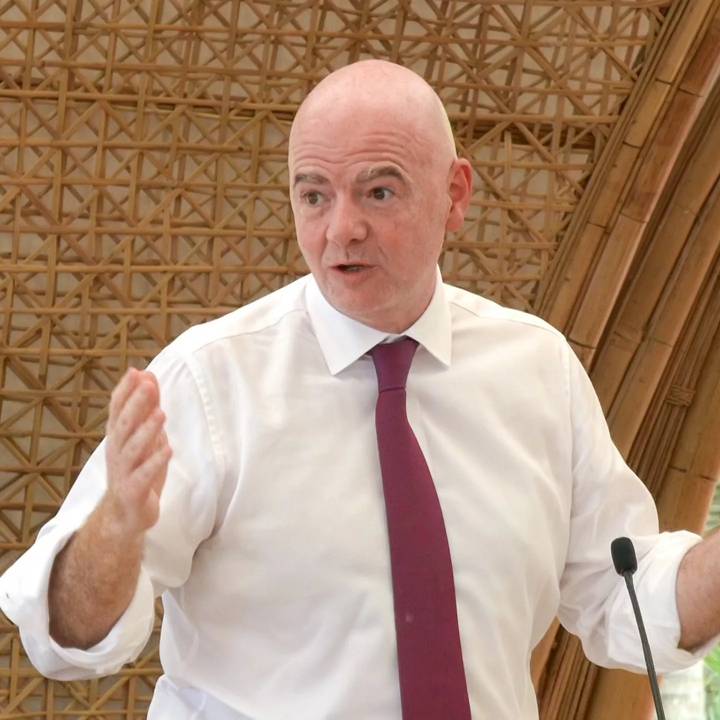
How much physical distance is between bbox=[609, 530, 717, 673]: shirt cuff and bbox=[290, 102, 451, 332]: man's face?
425 mm

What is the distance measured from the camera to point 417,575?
4.73 ft

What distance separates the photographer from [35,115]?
2.09 meters

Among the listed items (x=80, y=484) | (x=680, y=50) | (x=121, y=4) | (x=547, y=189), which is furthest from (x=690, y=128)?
(x=80, y=484)

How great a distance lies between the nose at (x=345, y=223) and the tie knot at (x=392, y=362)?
0.50 ft

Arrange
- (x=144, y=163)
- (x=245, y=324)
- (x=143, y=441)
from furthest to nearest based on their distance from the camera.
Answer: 1. (x=144, y=163)
2. (x=245, y=324)
3. (x=143, y=441)

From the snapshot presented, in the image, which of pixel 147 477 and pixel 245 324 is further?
pixel 245 324

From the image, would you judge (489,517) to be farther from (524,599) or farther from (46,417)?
(46,417)

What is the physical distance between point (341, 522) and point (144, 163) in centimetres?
92

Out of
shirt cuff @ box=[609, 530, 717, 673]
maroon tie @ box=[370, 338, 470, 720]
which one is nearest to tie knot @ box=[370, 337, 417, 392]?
maroon tie @ box=[370, 338, 470, 720]

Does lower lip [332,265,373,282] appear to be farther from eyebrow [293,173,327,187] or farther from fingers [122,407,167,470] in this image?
fingers [122,407,167,470]

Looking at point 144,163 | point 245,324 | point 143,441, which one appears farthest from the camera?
point 144,163

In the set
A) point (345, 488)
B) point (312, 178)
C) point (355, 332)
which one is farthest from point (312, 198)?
point (345, 488)

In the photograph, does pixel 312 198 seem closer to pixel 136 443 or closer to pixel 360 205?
pixel 360 205

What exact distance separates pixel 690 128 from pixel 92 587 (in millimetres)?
1539
